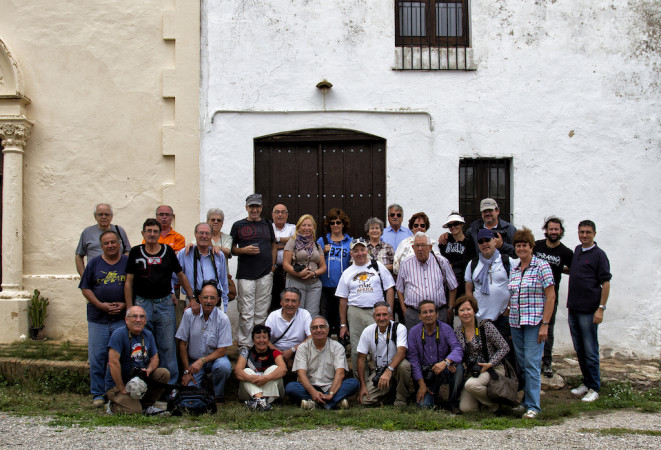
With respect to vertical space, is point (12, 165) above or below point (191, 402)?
above

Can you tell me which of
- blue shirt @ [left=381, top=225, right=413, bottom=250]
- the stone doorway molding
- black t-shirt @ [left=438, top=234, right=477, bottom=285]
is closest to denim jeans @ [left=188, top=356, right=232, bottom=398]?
blue shirt @ [left=381, top=225, right=413, bottom=250]

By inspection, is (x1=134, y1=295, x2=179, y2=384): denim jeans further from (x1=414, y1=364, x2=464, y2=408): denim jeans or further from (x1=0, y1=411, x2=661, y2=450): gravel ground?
(x1=414, y1=364, x2=464, y2=408): denim jeans

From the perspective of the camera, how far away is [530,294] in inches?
225

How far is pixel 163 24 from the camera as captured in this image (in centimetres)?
797

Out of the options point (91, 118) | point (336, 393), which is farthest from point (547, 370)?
point (91, 118)

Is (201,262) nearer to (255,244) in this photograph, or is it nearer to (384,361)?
(255,244)

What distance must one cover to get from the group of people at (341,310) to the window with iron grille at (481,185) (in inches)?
47.6

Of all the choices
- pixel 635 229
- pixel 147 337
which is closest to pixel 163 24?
pixel 147 337

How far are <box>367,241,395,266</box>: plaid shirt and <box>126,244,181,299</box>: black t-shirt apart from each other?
80.8 inches

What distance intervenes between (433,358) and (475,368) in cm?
40

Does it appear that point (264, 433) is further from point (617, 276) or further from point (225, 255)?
point (617, 276)

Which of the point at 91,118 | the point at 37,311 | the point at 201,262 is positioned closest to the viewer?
the point at 201,262

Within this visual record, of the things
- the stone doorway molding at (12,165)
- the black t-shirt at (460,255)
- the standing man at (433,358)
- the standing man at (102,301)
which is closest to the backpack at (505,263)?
the black t-shirt at (460,255)

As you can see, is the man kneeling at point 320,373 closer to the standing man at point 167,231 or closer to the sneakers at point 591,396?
the standing man at point 167,231
